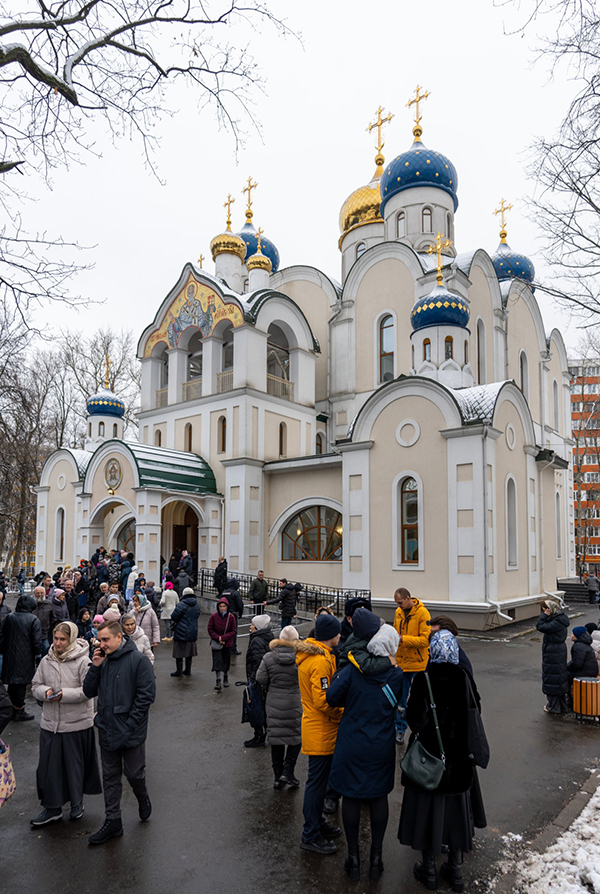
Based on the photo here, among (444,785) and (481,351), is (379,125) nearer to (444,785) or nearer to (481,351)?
(481,351)

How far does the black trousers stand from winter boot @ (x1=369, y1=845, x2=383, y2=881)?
1807 mm

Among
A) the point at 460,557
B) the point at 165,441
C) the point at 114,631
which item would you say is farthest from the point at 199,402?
the point at 114,631

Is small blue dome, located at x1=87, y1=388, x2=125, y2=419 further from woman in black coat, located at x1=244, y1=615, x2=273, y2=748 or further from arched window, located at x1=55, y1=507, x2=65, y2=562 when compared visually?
woman in black coat, located at x1=244, y1=615, x2=273, y2=748

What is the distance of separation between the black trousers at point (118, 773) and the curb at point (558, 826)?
8.45 feet

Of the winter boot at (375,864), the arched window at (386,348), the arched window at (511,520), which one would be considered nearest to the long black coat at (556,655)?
the winter boot at (375,864)

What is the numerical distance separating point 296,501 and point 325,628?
50.4 ft

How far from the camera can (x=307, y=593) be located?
1791 cm

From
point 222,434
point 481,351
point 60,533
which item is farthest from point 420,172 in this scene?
point 60,533

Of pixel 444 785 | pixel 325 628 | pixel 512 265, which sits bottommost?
pixel 444 785

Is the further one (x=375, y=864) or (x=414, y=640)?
(x=414, y=640)

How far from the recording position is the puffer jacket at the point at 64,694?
4.98m

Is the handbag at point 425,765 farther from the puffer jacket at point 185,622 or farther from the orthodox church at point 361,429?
the orthodox church at point 361,429

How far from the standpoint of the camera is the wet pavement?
4.13m

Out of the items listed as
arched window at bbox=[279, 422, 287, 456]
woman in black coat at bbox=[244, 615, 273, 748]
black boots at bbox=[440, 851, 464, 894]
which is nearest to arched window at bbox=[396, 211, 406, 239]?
arched window at bbox=[279, 422, 287, 456]
